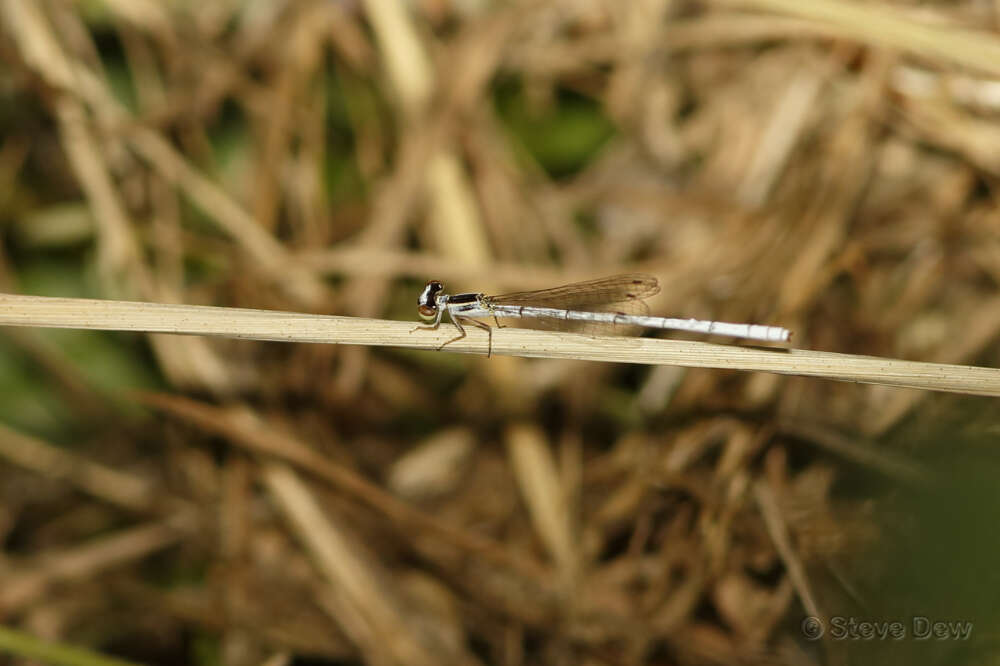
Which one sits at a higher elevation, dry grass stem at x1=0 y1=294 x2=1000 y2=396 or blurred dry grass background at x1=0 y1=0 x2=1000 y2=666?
blurred dry grass background at x1=0 y1=0 x2=1000 y2=666

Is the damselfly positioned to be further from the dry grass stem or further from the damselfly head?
the dry grass stem

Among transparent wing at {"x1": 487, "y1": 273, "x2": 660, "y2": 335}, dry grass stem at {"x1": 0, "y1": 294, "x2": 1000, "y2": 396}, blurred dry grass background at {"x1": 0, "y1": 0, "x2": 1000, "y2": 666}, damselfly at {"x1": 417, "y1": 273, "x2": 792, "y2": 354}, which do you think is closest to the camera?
dry grass stem at {"x1": 0, "y1": 294, "x2": 1000, "y2": 396}

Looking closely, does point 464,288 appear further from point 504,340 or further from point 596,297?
point 504,340

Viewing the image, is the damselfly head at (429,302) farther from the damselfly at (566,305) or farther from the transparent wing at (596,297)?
the transparent wing at (596,297)

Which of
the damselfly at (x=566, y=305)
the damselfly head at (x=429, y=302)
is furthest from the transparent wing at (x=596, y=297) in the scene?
the damselfly head at (x=429, y=302)

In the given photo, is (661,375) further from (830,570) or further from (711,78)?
(711,78)

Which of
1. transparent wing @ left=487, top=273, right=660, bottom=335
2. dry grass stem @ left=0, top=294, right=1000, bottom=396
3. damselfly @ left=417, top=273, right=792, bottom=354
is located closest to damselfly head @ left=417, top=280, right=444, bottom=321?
damselfly @ left=417, top=273, right=792, bottom=354

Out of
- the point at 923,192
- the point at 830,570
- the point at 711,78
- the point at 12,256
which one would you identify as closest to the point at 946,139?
the point at 923,192
